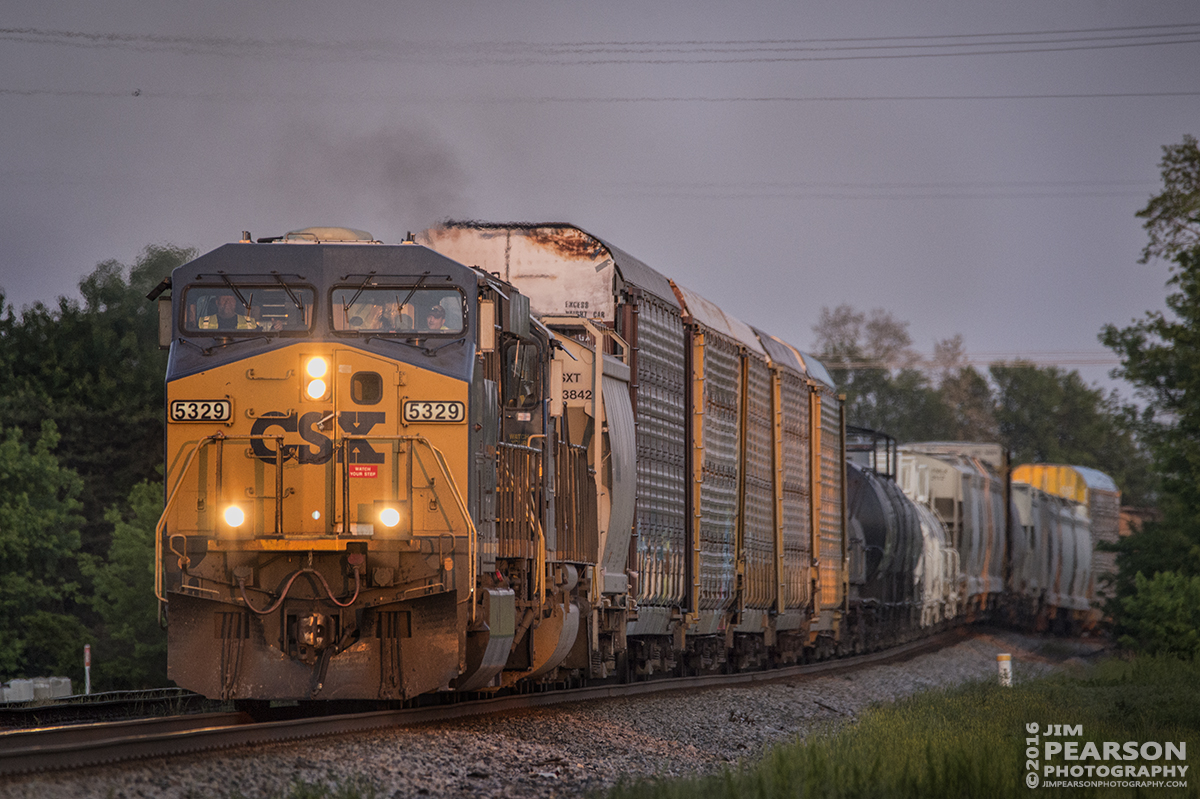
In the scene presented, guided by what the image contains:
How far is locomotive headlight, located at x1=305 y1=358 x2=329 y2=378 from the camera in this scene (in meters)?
11.7

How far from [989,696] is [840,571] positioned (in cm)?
749

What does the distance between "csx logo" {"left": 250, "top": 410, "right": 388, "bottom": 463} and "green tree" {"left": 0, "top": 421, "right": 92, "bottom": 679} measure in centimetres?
3112

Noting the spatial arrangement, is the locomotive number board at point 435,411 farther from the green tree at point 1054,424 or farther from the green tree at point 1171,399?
the green tree at point 1054,424

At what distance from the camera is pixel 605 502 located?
14.9 meters

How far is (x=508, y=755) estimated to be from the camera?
426 inches

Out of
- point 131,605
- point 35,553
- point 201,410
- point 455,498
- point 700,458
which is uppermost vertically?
point 201,410

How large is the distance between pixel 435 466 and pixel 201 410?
1966 mm

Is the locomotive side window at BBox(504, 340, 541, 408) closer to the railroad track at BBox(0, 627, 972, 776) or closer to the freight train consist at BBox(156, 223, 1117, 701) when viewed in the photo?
the freight train consist at BBox(156, 223, 1117, 701)

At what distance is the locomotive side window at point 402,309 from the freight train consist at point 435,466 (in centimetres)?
2

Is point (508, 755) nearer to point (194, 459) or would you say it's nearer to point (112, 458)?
point (194, 459)

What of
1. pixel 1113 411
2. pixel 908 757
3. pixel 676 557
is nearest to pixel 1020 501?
pixel 1113 411

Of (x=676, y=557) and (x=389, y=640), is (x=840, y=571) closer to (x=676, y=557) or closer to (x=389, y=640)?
(x=676, y=557)

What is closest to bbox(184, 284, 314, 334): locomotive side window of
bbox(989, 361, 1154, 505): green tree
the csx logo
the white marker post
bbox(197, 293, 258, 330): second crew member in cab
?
bbox(197, 293, 258, 330): second crew member in cab

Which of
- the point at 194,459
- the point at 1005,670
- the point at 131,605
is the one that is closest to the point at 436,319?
the point at 194,459
